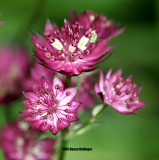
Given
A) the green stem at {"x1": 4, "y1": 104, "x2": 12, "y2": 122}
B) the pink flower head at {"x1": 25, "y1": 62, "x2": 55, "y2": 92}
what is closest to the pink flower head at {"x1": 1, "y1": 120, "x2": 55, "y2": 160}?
the green stem at {"x1": 4, "y1": 104, "x2": 12, "y2": 122}

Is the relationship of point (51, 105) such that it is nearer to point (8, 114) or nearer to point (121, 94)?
point (121, 94)

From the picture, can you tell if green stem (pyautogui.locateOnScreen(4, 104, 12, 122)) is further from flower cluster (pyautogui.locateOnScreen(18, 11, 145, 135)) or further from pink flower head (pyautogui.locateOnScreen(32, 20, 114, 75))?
pink flower head (pyautogui.locateOnScreen(32, 20, 114, 75))

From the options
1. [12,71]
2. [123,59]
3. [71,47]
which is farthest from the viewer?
[123,59]

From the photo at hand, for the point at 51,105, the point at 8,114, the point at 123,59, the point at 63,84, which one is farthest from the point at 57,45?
the point at 123,59

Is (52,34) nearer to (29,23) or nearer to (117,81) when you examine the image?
(117,81)

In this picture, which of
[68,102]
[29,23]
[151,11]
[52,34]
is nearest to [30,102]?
[68,102]

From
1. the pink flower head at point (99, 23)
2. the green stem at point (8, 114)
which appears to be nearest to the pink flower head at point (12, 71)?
the green stem at point (8, 114)
